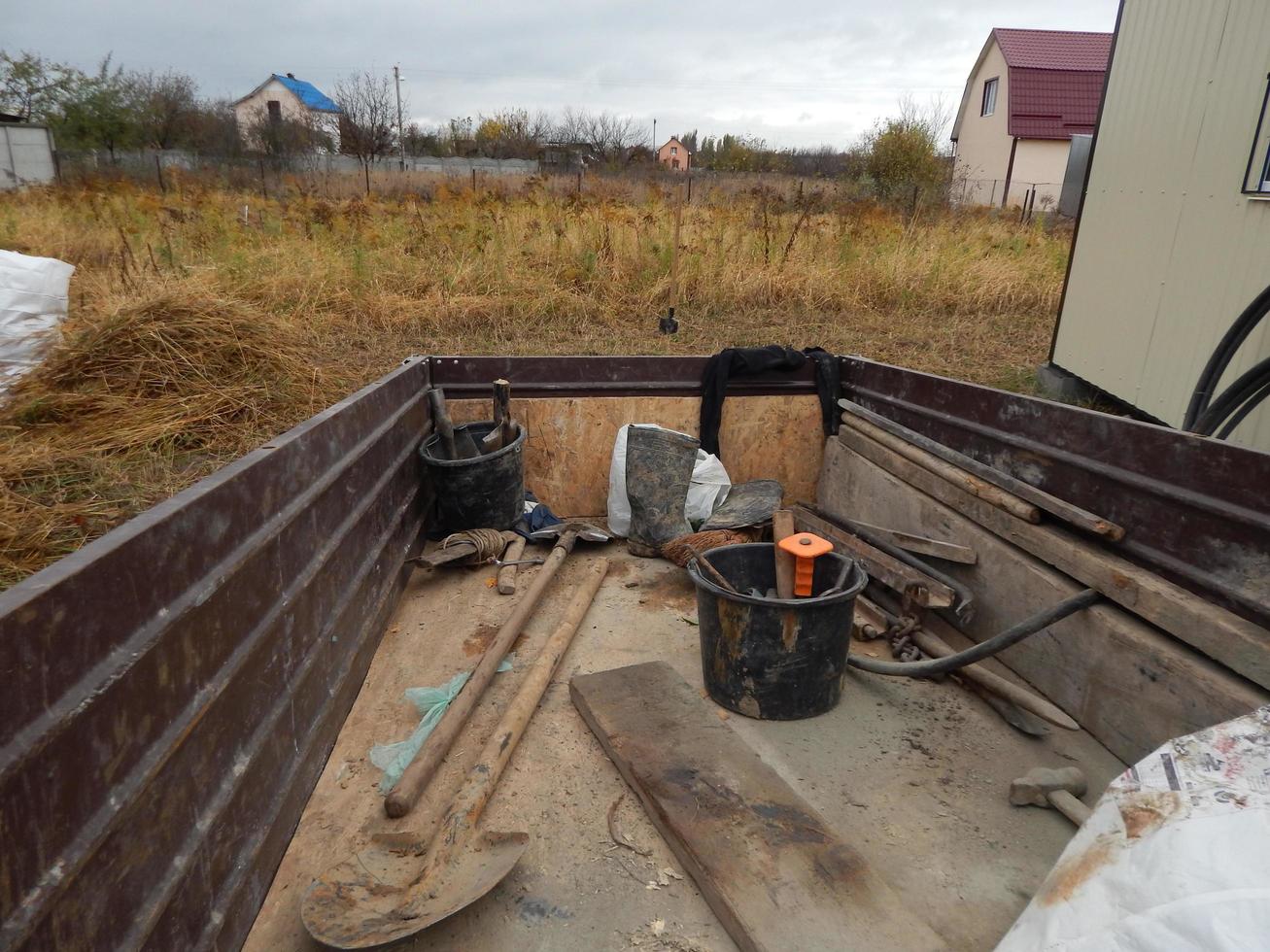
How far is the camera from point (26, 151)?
2025 centimetres

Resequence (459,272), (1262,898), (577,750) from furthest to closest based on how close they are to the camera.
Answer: (459,272) < (577,750) < (1262,898)

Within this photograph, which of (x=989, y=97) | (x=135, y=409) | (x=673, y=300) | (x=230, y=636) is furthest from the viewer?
(x=989, y=97)

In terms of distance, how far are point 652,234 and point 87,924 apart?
923cm

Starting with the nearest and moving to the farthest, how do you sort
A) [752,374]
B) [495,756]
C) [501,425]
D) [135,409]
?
[495,756], [135,409], [501,425], [752,374]

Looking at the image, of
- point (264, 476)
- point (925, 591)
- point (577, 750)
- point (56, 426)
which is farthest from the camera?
point (56, 426)

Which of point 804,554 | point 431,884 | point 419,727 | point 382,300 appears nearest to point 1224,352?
point 804,554

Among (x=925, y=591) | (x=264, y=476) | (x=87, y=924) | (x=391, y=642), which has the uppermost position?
(x=264, y=476)

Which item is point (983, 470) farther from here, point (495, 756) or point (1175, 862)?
point (495, 756)

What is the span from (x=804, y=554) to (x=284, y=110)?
175ft

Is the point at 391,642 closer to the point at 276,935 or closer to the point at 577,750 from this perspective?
the point at 577,750

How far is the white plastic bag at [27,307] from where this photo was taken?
15.1ft

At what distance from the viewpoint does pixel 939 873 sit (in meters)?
2.22

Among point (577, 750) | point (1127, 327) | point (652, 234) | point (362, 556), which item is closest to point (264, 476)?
point (362, 556)

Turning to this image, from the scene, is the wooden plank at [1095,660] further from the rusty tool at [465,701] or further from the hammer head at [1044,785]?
the rusty tool at [465,701]
